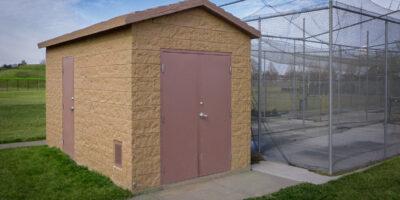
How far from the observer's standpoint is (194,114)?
713 centimetres

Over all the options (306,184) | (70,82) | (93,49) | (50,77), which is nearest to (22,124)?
(50,77)

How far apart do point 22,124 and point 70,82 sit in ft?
26.0

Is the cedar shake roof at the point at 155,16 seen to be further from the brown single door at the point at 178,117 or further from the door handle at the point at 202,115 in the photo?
the door handle at the point at 202,115

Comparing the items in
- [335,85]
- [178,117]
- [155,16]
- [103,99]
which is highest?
[155,16]

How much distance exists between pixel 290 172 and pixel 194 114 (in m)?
2.30

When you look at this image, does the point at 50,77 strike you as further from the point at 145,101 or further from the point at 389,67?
the point at 389,67

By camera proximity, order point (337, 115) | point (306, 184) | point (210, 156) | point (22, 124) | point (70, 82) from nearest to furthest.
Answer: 1. point (306, 184)
2. point (210, 156)
3. point (70, 82)
4. point (337, 115)
5. point (22, 124)

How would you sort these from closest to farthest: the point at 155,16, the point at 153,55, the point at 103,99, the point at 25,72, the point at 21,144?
the point at 155,16 → the point at 153,55 → the point at 103,99 → the point at 21,144 → the point at 25,72

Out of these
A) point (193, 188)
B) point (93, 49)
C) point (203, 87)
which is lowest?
point (193, 188)

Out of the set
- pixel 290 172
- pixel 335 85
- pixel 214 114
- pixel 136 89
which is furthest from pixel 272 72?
pixel 136 89

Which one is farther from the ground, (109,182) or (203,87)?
(203,87)

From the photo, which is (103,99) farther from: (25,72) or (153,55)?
(25,72)

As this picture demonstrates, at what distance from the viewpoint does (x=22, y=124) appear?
15.5m

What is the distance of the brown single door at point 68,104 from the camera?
28.8ft
